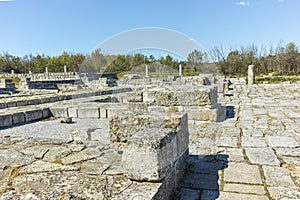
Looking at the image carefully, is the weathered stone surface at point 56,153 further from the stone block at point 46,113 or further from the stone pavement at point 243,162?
the stone block at point 46,113

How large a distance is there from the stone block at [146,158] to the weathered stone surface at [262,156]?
1556 mm

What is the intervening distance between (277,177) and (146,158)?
154 cm

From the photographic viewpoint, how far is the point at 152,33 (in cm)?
595

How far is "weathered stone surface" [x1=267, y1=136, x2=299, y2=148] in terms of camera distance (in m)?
3.51

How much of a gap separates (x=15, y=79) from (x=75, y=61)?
421 inches

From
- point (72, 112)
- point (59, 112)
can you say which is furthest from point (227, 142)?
point (59, 112)

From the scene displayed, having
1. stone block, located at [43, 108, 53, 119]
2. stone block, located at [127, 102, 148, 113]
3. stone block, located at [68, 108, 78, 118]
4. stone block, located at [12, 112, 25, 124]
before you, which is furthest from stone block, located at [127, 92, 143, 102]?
stone block, located at [12, 112, 25, 124]

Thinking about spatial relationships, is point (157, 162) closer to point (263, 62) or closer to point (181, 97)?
point (181, 97)

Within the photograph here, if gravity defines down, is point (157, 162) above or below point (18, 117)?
above

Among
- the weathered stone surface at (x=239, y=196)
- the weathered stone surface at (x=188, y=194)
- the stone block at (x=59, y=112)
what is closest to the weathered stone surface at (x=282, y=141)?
the weathered stone surface at (x=239, y=196)

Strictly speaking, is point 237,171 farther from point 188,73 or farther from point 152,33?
point 188,73

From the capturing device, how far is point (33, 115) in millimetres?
6395

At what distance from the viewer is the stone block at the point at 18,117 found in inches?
235

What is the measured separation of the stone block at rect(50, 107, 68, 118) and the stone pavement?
Answer: 12.8ft
